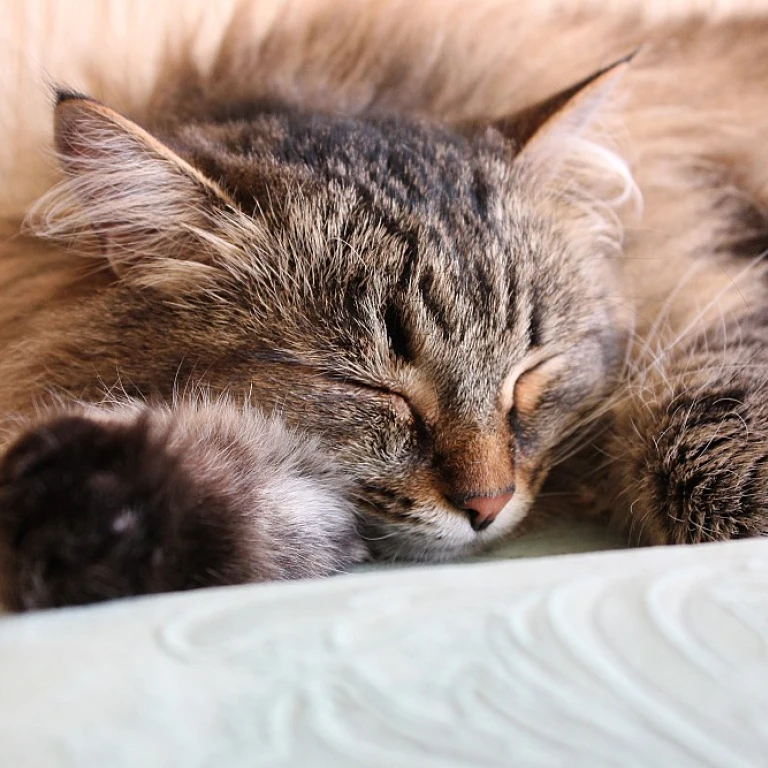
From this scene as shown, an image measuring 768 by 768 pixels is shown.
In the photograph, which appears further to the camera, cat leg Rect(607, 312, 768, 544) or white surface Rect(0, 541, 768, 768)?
cat leg Rect(607, 312, 768, 544)

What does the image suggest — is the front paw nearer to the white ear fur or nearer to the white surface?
the white surface

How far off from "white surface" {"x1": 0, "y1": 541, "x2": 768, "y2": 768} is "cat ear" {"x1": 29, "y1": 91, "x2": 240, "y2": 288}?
54cm

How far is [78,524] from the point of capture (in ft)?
2.22

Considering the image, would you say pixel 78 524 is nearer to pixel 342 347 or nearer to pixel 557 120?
pixel 342 347

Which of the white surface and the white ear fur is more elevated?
the white ear fur

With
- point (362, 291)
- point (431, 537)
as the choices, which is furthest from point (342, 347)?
point (431, 537)

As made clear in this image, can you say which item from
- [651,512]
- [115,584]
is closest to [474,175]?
[651,512]

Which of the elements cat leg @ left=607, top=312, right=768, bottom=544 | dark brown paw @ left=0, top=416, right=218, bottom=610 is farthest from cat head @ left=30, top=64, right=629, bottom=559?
dark brown paw @ left=0, top=416, right=218, bottom=610

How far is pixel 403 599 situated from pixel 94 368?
0.57 metres

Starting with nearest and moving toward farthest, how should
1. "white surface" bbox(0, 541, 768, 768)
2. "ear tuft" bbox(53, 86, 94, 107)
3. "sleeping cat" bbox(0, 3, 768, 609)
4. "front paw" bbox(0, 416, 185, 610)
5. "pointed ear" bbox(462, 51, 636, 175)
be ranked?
1. "white surface" bbox(0, 541, 768, 768)
2. "front paw" bbox(0, 416, 185, 610)
3. "sleeping cat" bbox(0, 3, 768, 609)
4. "ear tuft" bbox(53, 86, 94, 107)
5. "pointed ear" bbox(462, 51, 636, 175)

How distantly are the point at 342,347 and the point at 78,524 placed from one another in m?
0.41

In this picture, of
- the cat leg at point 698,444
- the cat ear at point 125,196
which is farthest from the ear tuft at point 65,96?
the cat leg at point 698,444

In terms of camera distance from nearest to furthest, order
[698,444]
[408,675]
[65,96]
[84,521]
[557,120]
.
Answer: [408,675] < [84,521] < [65,96] < [698,444] < [557,120]

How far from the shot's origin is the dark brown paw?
2.21 ft
